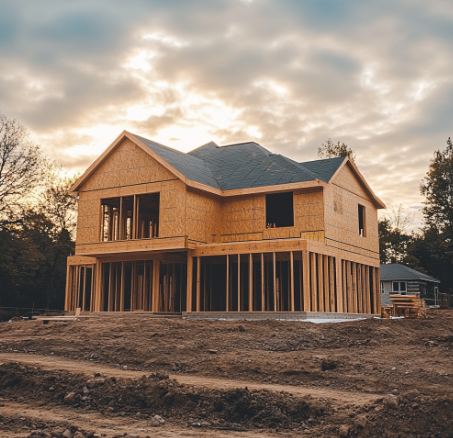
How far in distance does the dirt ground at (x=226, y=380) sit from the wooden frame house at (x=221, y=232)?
5.00m

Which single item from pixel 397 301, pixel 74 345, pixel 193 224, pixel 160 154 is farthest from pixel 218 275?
pixel 74 345

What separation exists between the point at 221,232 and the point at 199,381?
14.5 metres

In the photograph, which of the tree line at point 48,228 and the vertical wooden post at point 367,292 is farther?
the tree line at point 48,228

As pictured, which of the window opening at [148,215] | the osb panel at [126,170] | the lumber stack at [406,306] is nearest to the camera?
the lumber stack at [406,306]

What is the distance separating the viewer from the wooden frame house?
73.9 feet

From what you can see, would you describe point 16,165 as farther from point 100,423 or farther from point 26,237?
point 100,423

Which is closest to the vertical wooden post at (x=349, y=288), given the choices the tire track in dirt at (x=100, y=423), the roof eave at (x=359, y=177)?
the roof eave at (x=359, y=177)

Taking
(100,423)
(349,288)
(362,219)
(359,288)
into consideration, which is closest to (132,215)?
(349,288)

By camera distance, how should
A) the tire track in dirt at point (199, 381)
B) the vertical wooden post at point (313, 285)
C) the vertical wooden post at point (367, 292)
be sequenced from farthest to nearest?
the vertical wooden post at point (367, 292) < the vertical wooden post at point (313, 285) < the tire track in dirt at point (199, 381)

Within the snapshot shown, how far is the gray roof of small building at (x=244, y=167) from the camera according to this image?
955 inches

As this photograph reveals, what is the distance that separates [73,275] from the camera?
30062mm

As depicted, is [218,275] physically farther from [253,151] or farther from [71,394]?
[71,394]

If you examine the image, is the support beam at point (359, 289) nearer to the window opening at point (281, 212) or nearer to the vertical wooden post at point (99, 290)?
the window opening at point (281, 212)

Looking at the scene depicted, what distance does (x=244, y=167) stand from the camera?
26953 mm
